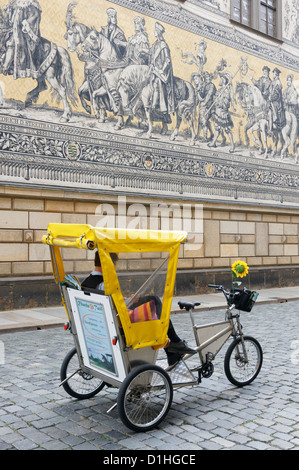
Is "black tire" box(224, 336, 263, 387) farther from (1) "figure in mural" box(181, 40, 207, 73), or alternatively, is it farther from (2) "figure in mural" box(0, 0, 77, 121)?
(1) "figure in mural" box(181, 40, 207, 73)

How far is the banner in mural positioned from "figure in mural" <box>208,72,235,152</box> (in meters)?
0.03

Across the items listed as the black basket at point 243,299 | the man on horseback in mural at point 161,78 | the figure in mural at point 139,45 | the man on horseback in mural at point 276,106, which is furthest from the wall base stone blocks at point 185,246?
the figure in mural at point 139,45

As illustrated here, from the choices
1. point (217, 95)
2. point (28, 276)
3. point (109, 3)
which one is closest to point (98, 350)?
point (28, 276)

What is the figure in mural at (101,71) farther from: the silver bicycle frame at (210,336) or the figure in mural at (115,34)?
the silver bicycle frame at (210,336)

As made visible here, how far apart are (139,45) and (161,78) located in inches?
44.2

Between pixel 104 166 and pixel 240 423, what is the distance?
9.48 meters

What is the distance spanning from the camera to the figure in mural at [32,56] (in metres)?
11.4

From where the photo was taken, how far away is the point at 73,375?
465cm

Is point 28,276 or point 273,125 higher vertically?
point 273,125

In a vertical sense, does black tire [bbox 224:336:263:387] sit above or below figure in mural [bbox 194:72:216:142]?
below

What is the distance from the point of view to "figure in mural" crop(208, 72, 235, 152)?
52.1ft

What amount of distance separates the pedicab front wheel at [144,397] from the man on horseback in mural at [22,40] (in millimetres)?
9379

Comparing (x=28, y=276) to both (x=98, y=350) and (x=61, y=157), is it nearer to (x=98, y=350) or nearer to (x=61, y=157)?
(x=61, y=157)

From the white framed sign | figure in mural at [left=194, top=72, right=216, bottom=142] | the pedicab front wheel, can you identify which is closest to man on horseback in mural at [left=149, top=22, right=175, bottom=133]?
figure in mural at [left=194, top=72, right=216, bottom=142]
